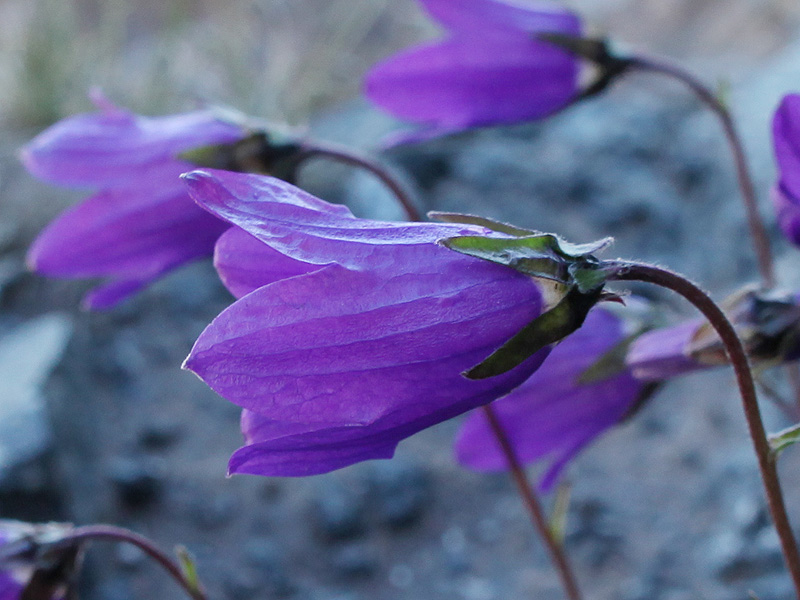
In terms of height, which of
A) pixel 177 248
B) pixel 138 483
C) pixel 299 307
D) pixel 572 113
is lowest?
pixel 138 483

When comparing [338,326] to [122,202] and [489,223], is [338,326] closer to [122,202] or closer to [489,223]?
[489,223]

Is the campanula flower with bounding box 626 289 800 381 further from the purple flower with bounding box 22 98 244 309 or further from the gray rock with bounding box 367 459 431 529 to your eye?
the gray rock with bounding box 367 459 431 529

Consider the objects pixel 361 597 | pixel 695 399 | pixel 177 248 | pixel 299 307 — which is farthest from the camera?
pixel 695 399

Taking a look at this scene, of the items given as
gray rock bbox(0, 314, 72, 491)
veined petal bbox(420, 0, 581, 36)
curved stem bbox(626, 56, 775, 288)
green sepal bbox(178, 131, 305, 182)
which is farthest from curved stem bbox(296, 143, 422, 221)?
gray rock bbox(0, 314, 72, 491)

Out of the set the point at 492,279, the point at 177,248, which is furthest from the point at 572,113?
the point at 492,279

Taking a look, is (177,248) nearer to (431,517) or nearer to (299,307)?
(299,307)

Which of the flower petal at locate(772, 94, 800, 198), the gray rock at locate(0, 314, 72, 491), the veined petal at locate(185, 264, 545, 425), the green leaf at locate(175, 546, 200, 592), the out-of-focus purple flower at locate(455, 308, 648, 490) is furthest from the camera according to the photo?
the gray rock at locate(0, 314, 72, 491)

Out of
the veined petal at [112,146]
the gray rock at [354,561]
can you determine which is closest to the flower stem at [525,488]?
the veined petal at [112,146]

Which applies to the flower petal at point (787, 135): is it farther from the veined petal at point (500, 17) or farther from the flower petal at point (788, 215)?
the veined petal at point (500, 17)
